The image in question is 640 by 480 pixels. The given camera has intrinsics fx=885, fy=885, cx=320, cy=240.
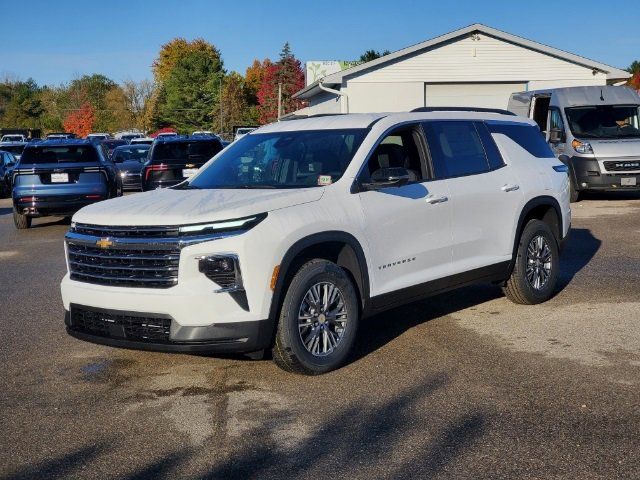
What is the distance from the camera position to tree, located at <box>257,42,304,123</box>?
95188 mm

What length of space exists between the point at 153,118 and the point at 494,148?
334ft

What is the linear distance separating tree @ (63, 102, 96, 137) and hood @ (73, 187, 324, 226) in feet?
340

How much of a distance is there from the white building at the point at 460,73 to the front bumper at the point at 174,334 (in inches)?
1025

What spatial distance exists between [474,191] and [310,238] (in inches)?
82.3

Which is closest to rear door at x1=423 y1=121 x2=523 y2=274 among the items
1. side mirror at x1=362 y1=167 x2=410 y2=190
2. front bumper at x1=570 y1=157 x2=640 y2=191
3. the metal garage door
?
side mirror at x1=362 y1=167 x2=410 y2=190

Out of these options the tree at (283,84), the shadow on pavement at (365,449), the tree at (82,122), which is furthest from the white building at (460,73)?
the tree at (82,122)

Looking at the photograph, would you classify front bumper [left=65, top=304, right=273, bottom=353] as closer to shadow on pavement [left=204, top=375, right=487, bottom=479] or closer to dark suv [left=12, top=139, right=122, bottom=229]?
shadow on pavement [left=204, top=375, right=487, bottom=479]

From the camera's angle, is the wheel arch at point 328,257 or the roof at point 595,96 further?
the roof at point 595,96

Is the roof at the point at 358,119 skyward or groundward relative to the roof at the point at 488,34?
groundward

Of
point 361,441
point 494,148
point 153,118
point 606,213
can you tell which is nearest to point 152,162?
point 606,213

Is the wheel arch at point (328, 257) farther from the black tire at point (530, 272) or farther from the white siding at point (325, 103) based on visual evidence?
the white siding at point (325, 103)

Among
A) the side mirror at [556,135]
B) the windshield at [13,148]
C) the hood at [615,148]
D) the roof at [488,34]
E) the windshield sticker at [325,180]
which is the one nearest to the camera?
the windshield sticker at [325,180]

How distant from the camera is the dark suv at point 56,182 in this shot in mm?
16672

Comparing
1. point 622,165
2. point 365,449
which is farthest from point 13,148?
point 365,449
